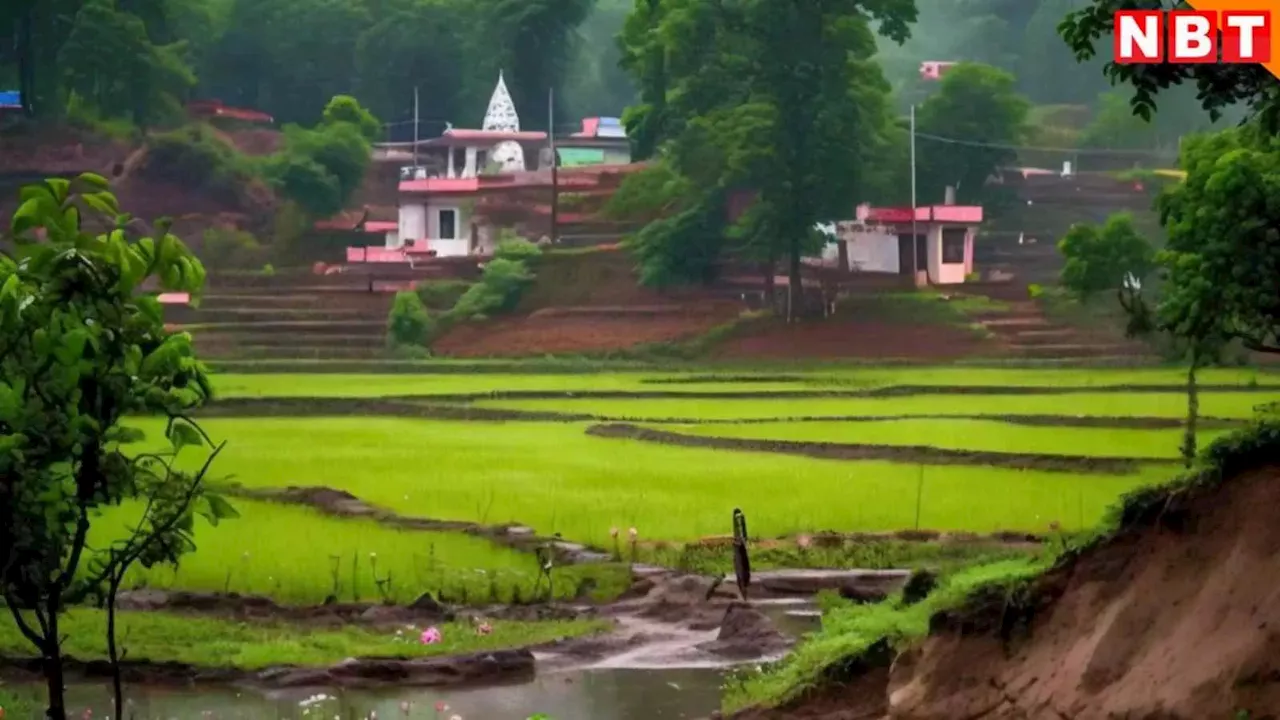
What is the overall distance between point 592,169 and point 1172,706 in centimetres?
5126

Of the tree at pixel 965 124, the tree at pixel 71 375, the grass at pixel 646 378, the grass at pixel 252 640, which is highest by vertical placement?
the tree at pixel 965 124

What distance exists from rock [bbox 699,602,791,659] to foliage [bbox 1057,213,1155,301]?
21.9 meters

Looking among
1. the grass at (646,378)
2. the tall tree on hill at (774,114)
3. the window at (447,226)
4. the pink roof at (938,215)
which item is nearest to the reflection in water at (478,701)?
the grass at (646,378)

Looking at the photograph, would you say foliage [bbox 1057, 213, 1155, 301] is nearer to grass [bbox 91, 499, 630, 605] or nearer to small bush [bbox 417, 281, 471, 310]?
grass [bbox 91, 499, 630, 605]

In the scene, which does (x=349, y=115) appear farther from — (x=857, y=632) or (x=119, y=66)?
(x=857, y=632)

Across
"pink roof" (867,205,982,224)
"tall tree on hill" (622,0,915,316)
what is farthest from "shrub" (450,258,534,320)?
"pink roof" (867,205,982,224)

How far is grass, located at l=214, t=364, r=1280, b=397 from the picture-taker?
109 ft

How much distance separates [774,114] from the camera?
46000 mm

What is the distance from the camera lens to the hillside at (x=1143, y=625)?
6.25 metres

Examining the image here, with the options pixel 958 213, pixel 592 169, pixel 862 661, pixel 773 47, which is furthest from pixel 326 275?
pixel 862 661

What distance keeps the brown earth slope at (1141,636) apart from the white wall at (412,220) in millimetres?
49198

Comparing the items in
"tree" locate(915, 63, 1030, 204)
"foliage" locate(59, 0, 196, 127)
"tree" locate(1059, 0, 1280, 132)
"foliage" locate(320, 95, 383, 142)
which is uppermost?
"foliage" locate(59, 0, 196, 127)

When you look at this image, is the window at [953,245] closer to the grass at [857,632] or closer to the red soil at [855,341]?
the red soil at [855,341]

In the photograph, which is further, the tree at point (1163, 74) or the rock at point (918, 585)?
the rock at point (918, 585)
